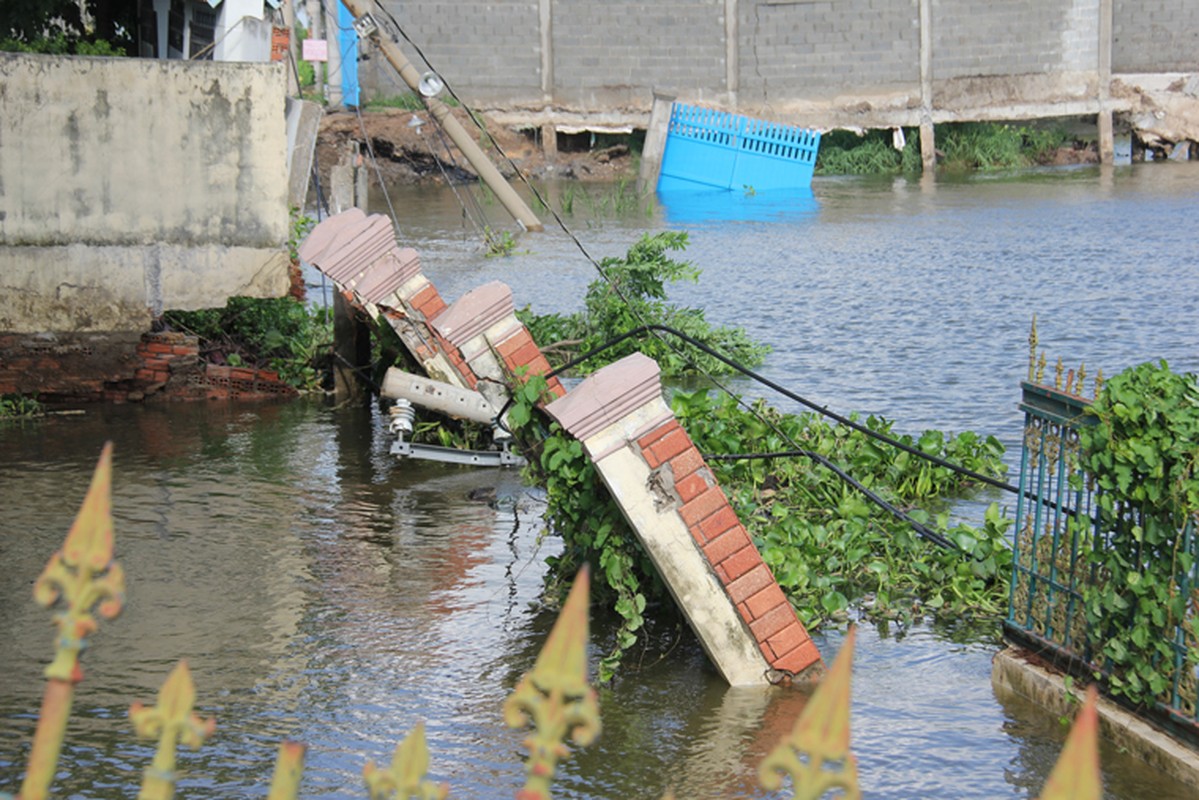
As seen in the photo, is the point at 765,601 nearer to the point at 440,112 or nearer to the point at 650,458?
the point at 650,458

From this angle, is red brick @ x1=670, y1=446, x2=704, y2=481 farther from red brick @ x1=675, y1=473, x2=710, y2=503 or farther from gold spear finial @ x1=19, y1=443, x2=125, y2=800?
gold spear finial @ x1=19, y1=443, x2=125, y2=800

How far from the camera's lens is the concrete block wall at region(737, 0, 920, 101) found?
30.5m

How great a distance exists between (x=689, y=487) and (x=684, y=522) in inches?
5.5

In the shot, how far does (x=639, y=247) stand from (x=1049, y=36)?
67.5 ft

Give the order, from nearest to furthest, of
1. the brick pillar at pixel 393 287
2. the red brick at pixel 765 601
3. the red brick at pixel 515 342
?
the red brick at pixel 765 601
the red brick at pixel 515 342
the brick pillar at pixel 393 287

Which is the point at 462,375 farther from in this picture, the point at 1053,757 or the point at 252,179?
the point at 1053,757

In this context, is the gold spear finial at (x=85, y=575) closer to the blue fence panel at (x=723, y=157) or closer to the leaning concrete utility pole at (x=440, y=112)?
the leaning concrete utility pole at (x=440, y=112)

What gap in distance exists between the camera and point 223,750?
17.1ft

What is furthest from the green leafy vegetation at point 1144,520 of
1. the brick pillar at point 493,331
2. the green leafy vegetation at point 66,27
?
the green leafy vegetation at point 66,27

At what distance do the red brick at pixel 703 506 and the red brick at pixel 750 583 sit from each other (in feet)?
0.95

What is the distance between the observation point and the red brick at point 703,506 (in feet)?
18.4

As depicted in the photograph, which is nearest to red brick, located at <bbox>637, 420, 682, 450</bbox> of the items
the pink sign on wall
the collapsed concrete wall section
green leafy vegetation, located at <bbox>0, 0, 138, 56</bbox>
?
green leafy vegetation, located at <bbox>0, 0, 138, 56</bbox>

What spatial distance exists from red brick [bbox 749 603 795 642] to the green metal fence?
967mm

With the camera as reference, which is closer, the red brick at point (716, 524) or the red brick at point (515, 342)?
the red brick at point (716, 524)
